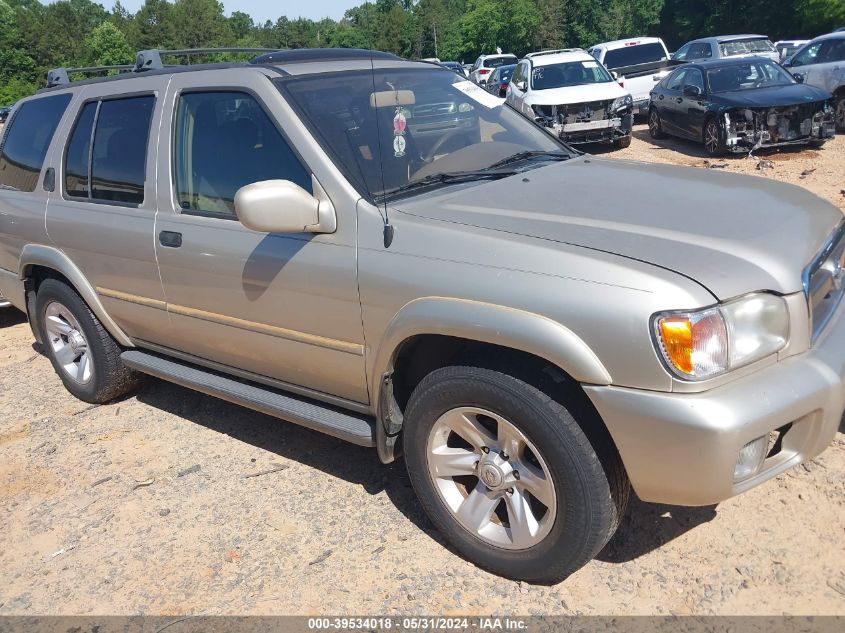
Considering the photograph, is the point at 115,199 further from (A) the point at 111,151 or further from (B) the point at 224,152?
(B) the point at 224,152

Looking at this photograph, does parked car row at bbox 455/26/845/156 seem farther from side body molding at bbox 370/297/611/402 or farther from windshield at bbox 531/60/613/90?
side body molding at bbox 370/297/611/402

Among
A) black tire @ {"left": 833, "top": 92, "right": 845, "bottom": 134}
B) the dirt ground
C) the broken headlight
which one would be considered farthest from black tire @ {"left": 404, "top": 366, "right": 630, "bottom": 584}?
black tire @ {"left": 833, "top": 92, "right": 845, "bottom": 134}

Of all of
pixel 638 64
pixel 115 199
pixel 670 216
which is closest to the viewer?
pixel 670 216

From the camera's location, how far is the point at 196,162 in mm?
3740

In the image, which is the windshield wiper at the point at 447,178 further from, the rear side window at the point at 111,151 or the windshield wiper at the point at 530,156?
the rear side window at the point at 111,151

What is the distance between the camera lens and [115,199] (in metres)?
4.17

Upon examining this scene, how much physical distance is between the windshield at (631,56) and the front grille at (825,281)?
15264 mm

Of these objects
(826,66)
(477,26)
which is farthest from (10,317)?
(477,26)

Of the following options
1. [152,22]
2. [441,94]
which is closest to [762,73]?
[441,94]

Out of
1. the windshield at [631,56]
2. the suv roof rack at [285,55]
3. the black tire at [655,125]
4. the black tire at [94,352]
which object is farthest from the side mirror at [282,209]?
the windshield at [631,56]

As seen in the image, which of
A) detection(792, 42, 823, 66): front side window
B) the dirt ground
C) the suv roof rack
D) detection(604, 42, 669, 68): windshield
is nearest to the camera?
the dirt ground

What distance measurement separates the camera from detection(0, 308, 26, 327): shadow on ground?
7.17 m

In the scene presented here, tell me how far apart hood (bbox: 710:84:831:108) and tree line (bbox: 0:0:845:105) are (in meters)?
23.4

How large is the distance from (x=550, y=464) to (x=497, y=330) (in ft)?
1.66
